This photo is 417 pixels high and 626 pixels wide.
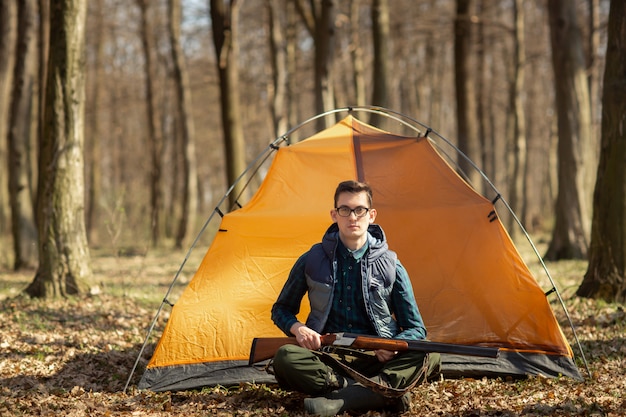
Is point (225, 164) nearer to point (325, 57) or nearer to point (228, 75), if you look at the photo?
point (228, 75)

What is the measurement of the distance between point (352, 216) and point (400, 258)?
146 centimetres

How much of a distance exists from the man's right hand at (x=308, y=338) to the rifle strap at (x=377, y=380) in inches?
5.6

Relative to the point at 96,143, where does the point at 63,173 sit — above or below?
below

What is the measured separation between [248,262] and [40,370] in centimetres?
176

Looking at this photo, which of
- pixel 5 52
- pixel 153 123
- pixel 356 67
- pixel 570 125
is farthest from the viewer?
pixel 153 123

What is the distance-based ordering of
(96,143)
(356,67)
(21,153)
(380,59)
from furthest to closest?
(96,143) → (356,67) → (380,59) → (21,153)

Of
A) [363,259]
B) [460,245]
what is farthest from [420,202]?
[363,259]

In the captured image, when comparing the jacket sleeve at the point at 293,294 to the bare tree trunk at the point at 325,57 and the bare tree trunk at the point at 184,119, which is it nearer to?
the bare tree trunk at the point at 325,57

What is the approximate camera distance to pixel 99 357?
5.63 meters

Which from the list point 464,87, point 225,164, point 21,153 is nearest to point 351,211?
point 21,153

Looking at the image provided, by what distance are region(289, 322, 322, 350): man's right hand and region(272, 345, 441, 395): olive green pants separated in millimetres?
71

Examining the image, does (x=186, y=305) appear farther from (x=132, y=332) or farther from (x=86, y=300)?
(x=86, y=300)

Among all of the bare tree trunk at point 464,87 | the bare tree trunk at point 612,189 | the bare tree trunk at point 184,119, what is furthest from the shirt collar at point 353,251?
the bare tree trunk at point 184,119

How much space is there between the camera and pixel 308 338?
4.11 metres
